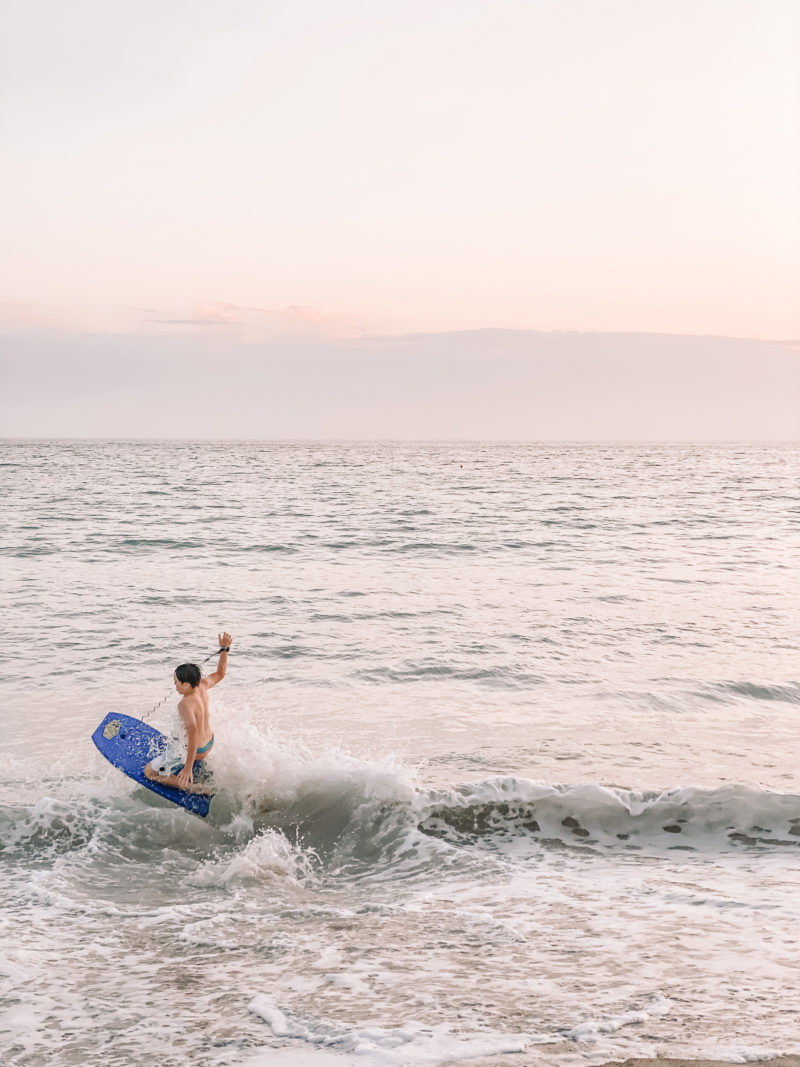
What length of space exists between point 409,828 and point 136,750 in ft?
9.90

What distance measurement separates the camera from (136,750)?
28.5 feet

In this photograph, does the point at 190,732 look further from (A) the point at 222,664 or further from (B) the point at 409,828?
(B) the point at 409,828

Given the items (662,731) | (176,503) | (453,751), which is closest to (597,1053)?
(453,751)

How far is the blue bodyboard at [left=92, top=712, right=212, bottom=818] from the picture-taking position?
808cm

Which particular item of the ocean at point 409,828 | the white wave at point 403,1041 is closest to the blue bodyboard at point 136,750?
the ocean at point 409,828

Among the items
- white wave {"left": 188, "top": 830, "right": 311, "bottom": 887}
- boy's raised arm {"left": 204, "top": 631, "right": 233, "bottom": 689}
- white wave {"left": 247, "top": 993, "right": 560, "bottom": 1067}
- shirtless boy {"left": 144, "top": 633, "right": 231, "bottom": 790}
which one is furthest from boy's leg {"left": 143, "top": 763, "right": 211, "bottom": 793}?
white wave {"left": 247, "top": 993, "right": 560, "bottom": 1067}

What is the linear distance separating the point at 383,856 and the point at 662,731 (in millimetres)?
4546

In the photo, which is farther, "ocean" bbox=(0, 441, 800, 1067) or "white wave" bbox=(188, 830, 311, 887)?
"white wave" bbox=(188, 830, 311, 887)

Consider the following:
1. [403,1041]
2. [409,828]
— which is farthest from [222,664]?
[403,1041]

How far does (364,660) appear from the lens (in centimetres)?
1338

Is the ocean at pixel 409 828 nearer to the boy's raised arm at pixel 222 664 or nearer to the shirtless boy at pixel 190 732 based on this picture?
the shirtless boy at pixel 190 732

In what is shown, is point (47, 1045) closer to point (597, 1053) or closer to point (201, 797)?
point (597, 1053)

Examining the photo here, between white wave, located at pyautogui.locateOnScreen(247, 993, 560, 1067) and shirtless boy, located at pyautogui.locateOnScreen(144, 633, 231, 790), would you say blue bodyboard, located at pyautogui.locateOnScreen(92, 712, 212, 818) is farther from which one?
white wave, located at pyautogui.locateOnScreen(247, 993, 560, 1067)

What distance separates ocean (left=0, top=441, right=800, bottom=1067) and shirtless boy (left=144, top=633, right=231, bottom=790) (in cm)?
35
